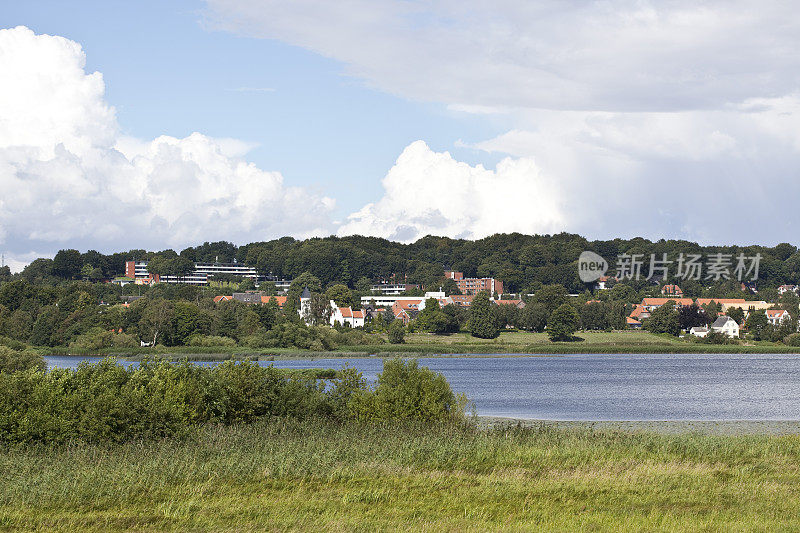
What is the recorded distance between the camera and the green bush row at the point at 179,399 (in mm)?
21750

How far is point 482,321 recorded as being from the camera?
12769cm

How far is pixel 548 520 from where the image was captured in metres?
15.4

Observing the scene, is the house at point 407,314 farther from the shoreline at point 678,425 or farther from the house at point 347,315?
the shoreline at point 678,425

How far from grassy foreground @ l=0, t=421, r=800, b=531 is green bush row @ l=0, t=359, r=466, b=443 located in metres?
0.93

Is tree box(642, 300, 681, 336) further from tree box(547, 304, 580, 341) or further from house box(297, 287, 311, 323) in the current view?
house box(297, 287, 311, 323)

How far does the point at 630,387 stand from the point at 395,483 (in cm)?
4389

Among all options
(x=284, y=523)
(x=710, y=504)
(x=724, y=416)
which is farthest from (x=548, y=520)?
(x=724, y=416)

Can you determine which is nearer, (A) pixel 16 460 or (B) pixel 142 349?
(A) pixel 16 460

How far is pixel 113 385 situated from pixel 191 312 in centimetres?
8873

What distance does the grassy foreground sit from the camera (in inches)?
600

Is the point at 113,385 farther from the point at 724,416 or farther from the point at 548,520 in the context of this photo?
the point at 724,416
